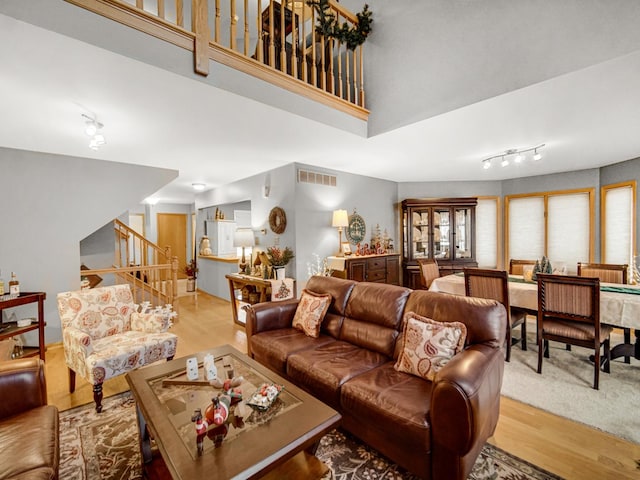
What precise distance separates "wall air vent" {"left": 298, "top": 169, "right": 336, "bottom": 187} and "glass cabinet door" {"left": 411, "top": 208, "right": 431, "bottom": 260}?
2035 millimetres

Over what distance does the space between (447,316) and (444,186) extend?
16.3ft

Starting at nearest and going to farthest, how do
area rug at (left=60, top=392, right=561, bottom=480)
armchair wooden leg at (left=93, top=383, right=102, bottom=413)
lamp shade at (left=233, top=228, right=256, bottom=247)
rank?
area rug at (left=60, top=392, right=561, bottom=480)
armchair wooden leg at (left=93, top=383, right=102, bottom=413)
lamp shade at (left=233, top=228, right=256, bottom=247)

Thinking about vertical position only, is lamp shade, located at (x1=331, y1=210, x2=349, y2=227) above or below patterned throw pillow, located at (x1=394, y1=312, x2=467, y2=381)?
above

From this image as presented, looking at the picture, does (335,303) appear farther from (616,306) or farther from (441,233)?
(441,233)

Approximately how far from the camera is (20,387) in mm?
1618

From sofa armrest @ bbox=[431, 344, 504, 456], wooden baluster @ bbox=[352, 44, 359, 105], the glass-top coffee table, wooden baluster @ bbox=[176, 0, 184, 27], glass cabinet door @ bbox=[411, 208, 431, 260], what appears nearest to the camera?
the glass-top coffee table

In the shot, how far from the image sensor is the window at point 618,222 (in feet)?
14.4

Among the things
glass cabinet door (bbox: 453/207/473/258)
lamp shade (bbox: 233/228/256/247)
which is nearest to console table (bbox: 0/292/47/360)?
lamp shade (bbox: 233/228/256/247)

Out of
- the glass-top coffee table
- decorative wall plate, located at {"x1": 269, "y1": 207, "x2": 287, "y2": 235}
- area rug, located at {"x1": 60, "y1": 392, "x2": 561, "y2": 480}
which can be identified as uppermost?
decorative wall plate, located at {"x1": 269, "y1": 207, "x2": 287, "y2": 235}

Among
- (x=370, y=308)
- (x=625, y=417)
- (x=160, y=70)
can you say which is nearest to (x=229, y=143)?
(x=160, y=70)

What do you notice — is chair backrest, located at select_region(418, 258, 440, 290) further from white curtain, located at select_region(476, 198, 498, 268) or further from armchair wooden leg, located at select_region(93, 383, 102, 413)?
armchair wooden leg, located at select_region(93, 383, 102, 413)

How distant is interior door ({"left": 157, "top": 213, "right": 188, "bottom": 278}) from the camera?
8.66m

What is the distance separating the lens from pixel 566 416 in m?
2.16

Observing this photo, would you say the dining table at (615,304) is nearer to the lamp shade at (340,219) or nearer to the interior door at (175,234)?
the lamp shade at (340,219)
